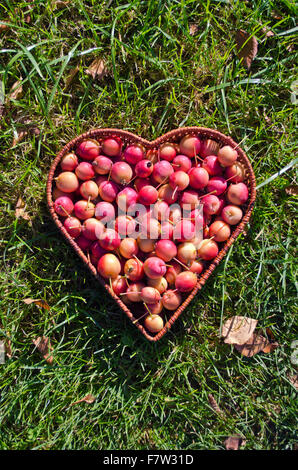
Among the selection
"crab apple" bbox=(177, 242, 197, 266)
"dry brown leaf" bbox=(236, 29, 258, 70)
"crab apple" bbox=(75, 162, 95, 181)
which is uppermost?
"dry brown leaf" bbox=(236, 29, 258, 70)

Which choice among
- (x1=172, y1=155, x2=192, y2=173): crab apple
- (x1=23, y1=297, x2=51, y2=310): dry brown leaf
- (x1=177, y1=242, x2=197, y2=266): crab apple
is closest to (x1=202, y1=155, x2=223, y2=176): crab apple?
Result: (x1=172, y1=155, x2=192, y2=173): crab apple

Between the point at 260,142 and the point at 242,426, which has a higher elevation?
the point at 260,142

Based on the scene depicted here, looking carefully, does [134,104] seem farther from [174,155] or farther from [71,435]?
[71,435]

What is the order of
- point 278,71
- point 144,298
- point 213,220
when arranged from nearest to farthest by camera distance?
point 144,298, point 213,220, point 278,71

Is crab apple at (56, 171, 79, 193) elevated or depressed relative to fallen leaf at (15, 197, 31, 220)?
elevated

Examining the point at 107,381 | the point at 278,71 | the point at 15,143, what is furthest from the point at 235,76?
the point at 107,381

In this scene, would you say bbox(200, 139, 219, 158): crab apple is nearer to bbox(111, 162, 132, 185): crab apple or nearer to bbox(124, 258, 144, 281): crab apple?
bbox(111, 162, 132, 185): crab apple

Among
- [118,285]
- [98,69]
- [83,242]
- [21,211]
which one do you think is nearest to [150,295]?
[118,285]
